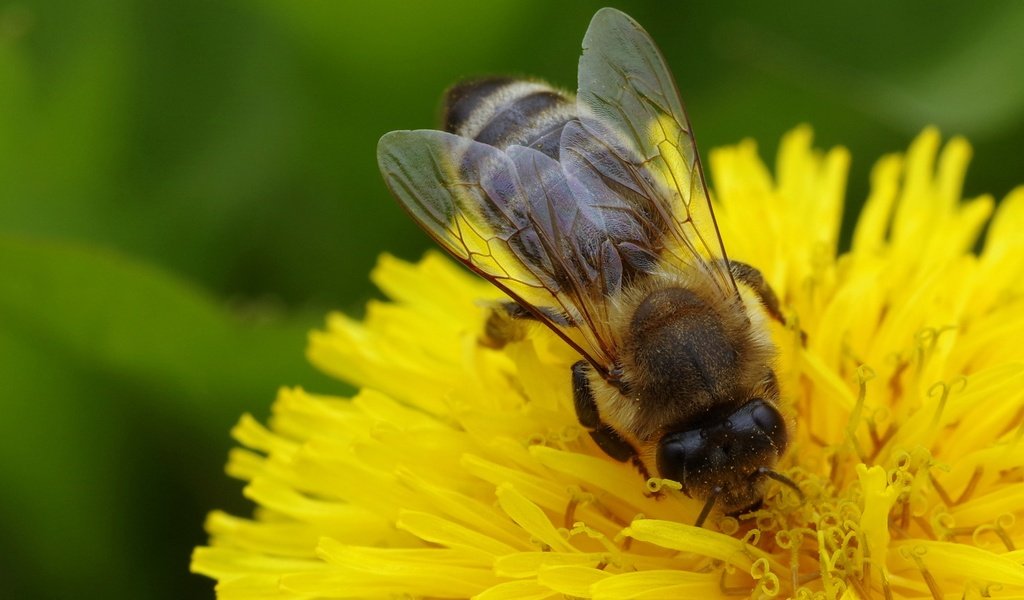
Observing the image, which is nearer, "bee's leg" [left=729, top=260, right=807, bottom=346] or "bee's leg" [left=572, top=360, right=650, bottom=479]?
"bee's leg" [left=572, top=360, right=650, bottom=479]

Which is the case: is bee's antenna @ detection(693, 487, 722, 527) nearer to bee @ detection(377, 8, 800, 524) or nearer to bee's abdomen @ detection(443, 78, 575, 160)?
bee @ detection(377, 8, 800, 524)

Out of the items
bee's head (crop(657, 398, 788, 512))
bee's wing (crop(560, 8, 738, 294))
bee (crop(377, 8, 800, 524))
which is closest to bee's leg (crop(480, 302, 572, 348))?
bee (crop(377, 8, 800, 524))

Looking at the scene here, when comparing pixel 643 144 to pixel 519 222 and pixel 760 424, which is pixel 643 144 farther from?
pixel 760 424

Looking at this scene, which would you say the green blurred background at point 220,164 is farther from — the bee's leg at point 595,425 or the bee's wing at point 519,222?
the bee's leg at point 595,425

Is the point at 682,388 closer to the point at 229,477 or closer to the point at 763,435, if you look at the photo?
the point at 763,435

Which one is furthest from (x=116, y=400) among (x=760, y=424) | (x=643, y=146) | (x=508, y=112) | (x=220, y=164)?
(x=760, y=424)

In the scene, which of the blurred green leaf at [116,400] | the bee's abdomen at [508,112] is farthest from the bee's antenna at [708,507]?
the blurred green leaf at [116,400]
